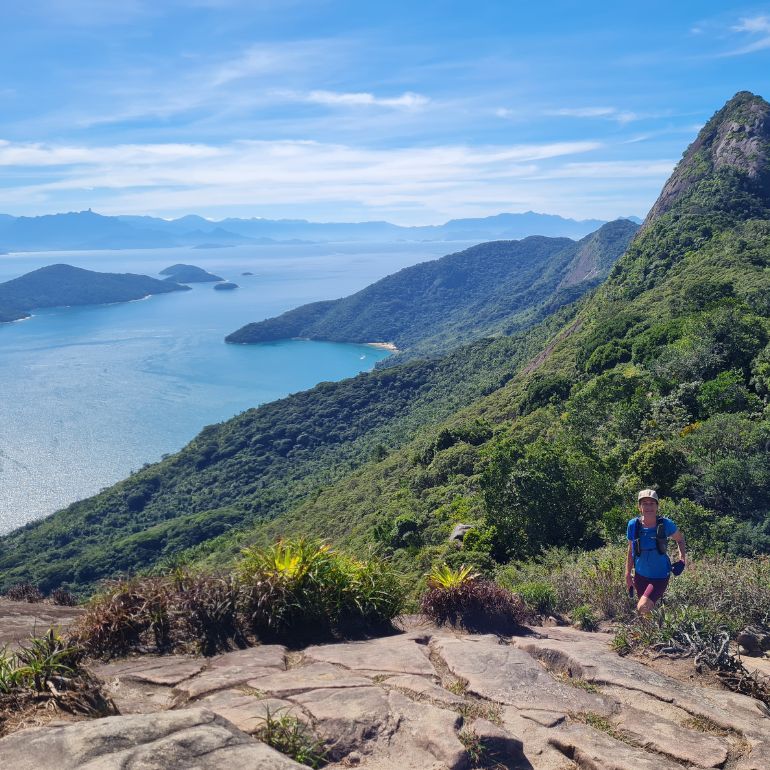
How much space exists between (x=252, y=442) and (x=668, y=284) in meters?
49.6

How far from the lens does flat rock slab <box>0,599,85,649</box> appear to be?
5.73 m

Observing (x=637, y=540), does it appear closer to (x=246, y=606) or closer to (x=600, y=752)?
(x=600, y=752)

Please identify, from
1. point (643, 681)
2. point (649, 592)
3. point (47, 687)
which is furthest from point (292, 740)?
A: point (649, 592)

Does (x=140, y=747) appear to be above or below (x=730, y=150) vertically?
below

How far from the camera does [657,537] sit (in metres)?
6.58

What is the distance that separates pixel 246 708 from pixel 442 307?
613 ft

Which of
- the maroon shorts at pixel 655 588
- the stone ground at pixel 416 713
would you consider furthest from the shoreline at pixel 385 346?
the stone ground at pixel 416 713

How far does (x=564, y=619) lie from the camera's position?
23.6ft

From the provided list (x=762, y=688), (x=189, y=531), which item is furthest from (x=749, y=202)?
(x=762, y=688)

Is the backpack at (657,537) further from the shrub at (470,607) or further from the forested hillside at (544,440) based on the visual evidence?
the forested hillside at (544,440)

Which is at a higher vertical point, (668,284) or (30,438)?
(668,284)

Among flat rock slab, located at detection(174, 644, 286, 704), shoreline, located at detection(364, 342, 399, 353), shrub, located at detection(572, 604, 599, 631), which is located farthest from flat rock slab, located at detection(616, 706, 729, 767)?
shoreline, located at detection(364, 342, 399, 353)

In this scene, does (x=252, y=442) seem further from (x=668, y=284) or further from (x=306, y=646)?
(x=306, y=646)

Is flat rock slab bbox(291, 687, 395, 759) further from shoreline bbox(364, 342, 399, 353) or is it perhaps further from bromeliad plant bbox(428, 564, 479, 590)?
shoreline bbox(364, 342, 399, 353)
